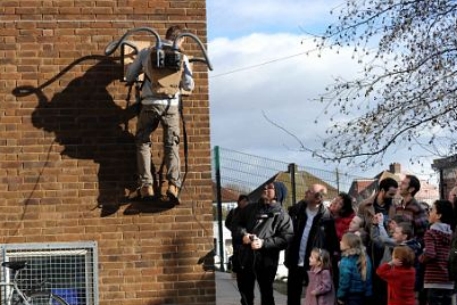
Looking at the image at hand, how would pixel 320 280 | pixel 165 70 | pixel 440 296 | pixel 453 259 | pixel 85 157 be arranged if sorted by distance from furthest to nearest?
pixel 85 157 < pixel 320 280 < pixel 165 70 < pixel 440 296 < pixel 453 259

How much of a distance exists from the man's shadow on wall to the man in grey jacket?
0.83 ft

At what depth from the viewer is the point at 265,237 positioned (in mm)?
10422

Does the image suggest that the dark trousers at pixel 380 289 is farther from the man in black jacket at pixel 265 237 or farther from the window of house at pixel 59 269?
the window of house at pixel 59 269

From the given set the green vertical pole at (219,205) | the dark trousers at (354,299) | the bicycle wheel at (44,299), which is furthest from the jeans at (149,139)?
the green vertical pole at (219,205)

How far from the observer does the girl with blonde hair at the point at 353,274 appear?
9.23m

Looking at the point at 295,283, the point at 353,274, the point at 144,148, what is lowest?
the point at 295,283

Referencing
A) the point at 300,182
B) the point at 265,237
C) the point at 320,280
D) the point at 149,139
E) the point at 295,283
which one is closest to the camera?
the point at 320,280

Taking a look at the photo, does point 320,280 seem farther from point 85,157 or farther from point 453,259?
point 85,157

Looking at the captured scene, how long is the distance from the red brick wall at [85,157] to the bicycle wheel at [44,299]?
50 centimetres

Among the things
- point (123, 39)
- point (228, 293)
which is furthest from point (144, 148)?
point (228, 293)

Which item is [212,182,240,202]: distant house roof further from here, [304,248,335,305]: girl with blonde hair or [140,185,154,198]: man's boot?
[304,248,335,305]: girl with blonde hair

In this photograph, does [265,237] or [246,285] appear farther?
[246,285]

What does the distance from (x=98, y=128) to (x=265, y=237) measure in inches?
89.1

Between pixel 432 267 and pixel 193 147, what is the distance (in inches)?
117
